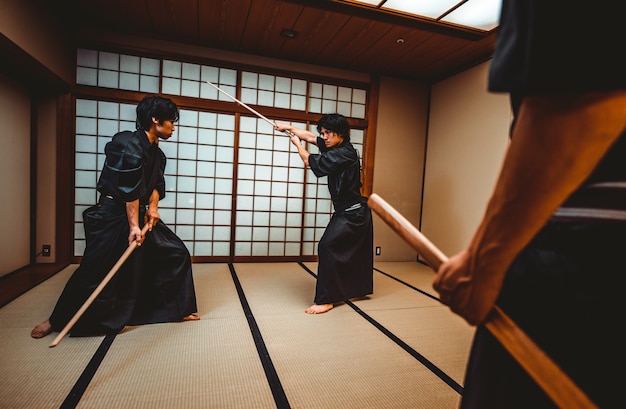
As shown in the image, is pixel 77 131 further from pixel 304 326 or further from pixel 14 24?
pixel 304 326

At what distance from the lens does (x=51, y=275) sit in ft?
11.4

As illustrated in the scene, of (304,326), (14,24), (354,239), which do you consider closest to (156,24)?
(14,24)

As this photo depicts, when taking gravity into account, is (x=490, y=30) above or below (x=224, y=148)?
above

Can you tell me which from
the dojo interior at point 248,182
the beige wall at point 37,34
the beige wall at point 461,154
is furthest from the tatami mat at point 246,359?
the beige wall at point 37,34

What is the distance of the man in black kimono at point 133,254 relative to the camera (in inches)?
84.0

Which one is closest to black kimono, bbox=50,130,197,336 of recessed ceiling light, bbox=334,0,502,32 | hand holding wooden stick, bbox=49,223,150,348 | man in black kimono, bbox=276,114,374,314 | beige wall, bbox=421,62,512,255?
hand holding wooden stick, bbox=49,223,150,348

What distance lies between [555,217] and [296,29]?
3815mm

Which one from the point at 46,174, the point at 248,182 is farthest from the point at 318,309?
the point at 46,174

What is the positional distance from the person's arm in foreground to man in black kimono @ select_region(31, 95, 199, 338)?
85.9 inches

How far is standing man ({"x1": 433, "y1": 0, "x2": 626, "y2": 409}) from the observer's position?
0.39 metres

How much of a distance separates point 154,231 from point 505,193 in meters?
2.46

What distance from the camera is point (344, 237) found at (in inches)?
117

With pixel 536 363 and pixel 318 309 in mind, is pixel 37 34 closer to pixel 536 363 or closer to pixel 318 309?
pixel 318 309

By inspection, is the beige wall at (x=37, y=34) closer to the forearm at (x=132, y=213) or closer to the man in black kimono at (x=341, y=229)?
the forearm at (x=132, y=213)
